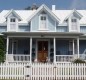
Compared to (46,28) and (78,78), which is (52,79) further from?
(46,28)

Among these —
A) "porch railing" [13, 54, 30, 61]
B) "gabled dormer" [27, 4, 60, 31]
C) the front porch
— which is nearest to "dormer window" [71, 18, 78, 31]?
the front porch

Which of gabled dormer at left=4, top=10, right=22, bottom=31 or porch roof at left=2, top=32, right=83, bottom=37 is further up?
gabled dormer at left=4, top=10, right=22, bottom=31

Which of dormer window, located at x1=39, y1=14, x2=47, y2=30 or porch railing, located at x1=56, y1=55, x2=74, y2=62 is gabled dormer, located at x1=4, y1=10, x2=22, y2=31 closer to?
dormer window, located at x1=39, y1=14, x2=47, y2=30

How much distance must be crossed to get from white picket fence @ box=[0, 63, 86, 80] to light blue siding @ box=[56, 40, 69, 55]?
1451 centimetres

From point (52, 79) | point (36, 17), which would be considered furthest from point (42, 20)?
point (52, 79)

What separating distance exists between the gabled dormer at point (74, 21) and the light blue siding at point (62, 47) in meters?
1.76

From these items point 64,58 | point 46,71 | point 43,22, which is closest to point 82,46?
point 64,58

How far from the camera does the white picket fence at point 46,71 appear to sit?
20953mm

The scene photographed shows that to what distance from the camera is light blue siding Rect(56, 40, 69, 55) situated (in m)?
35.6

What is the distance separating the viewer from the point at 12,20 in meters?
36.4

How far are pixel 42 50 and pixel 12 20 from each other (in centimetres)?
547

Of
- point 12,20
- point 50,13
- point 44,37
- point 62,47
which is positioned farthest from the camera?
point 12,20

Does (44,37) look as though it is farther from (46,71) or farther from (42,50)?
(46,71)

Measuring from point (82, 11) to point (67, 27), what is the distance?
6335 millimetres
